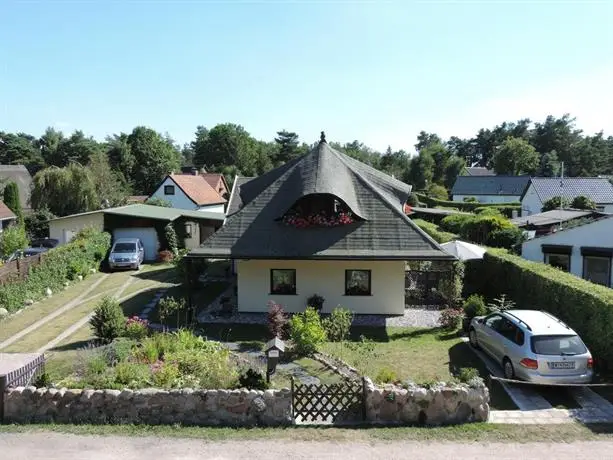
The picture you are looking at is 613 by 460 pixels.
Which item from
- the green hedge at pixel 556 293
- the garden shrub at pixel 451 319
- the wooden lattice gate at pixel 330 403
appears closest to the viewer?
the wooden lattice gate at pixel 330 403

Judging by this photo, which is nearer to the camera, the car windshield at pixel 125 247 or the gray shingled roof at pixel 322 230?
the gray shingled roof at pixel 322 230

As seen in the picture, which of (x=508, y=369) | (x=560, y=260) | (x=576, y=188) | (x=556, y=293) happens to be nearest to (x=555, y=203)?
(x=576, y=188)

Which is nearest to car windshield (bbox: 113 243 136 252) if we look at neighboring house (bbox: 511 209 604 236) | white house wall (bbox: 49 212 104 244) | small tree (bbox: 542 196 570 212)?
white house wall (bbox: 49 212 104 244)

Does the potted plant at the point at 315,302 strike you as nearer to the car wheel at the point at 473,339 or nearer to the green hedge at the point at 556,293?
the car wheel at the point at 473,339

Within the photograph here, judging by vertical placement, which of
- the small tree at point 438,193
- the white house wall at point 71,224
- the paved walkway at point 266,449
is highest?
the small tree at point 438,193

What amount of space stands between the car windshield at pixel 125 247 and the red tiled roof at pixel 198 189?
1879cm

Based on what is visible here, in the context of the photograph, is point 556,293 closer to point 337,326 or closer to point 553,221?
point 337,326

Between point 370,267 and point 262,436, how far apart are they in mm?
10633

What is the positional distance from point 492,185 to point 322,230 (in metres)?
68.7

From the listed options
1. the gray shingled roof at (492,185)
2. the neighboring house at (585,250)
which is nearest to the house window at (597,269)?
the neighboring house at (585,250)

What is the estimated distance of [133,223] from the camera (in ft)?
109

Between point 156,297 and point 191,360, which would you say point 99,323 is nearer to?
point 191,360

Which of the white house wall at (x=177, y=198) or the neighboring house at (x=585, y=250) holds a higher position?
the white house wall at (x=177, y=198)

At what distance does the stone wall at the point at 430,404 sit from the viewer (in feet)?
32.4
